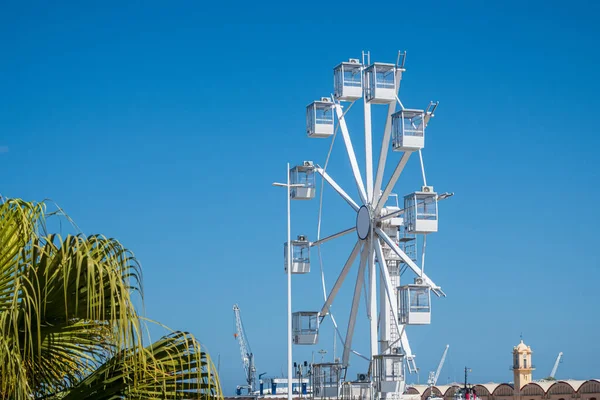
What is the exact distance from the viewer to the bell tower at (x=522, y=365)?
92250 millimetres

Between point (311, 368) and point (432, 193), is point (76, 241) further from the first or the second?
point (311, 368)

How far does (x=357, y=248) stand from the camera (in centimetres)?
4344

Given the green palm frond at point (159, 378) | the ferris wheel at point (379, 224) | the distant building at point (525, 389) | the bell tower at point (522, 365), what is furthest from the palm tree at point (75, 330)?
the bell tower at point (522, 365)

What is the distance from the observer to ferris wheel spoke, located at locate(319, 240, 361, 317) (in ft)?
143

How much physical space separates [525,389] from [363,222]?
165 ft

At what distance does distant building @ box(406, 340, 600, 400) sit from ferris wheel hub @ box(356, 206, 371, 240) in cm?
4180

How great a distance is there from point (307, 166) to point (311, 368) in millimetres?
9782

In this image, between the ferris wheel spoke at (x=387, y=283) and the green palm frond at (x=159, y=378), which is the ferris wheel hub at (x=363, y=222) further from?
the green palm frond at (x=159, y=378)

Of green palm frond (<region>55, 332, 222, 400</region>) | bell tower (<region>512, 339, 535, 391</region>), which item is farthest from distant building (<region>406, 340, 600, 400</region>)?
green palm frond (<region>55, 332, 222, 400</region>)

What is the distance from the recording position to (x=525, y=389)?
87.8 metres

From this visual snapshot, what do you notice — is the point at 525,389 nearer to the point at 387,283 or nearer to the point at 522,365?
the point at 522,365

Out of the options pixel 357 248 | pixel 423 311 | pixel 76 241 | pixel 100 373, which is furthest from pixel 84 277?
pixel 357 248

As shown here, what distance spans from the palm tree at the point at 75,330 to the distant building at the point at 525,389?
73.0 meters

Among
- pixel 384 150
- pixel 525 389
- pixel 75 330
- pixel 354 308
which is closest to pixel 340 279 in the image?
pixel 354 308
